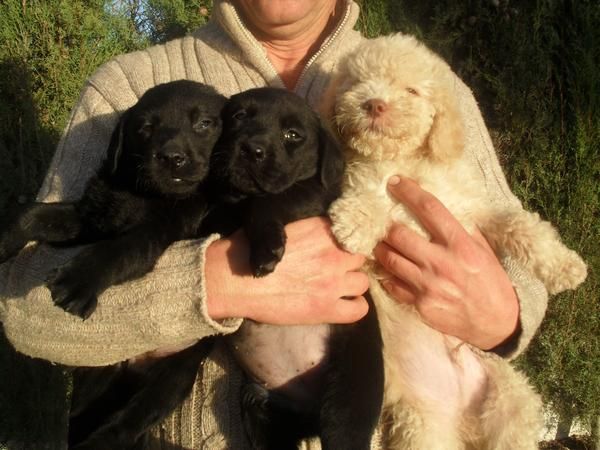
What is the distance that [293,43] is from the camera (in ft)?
8.92

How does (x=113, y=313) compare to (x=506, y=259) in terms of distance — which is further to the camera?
(x=506, y=259)

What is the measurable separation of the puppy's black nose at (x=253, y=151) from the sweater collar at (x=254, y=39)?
25.4 inches

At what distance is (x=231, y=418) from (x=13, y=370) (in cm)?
259

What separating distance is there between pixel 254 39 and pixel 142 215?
0.99 metres

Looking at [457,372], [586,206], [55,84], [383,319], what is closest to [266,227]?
[383,319]

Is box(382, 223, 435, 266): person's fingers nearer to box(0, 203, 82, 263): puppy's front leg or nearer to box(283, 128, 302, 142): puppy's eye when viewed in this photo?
box(283, 128, 302, 142): puppy's eye

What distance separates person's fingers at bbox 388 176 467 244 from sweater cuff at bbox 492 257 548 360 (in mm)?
309

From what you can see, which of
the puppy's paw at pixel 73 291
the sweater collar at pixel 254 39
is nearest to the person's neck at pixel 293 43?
the sweater collar at pixel 254 39

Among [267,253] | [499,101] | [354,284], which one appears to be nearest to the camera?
[267,253]

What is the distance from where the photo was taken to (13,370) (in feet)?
13.2

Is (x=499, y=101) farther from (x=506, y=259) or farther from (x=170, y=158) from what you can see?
(x=170, y=158)

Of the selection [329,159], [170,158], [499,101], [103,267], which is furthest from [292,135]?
[499,101]

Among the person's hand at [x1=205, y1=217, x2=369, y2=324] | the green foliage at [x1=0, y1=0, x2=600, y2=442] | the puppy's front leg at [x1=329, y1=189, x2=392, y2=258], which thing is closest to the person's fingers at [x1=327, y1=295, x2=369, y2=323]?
the person's hand at [x1=205, y1=217, x2=369, y2=324]

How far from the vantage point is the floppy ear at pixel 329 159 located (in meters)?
2.10
